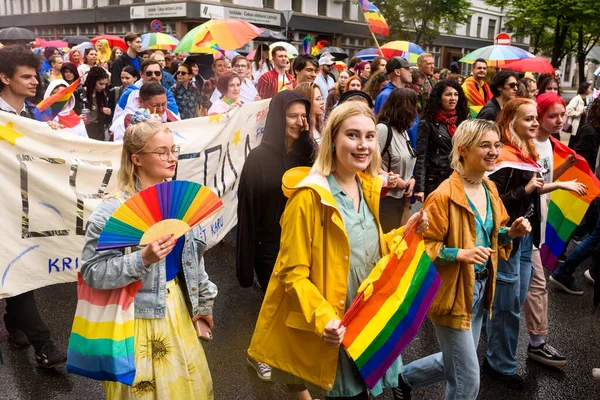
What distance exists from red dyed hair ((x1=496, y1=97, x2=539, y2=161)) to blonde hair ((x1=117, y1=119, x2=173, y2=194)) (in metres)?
2.46

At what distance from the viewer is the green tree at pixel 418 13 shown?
38.7m

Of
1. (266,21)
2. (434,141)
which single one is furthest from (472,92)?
(266,21)

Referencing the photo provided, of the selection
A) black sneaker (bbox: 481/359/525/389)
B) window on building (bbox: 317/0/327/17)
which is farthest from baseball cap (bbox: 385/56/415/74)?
window on building (bbox: 317/0/327/17)

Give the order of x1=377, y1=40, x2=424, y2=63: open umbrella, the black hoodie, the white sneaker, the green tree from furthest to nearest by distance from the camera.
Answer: the green tree, x1=377, y1=40, x2=424, y2=63: open umbrella, the white sneaker, the black hoodie

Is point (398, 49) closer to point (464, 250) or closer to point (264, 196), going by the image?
point (264, 196)

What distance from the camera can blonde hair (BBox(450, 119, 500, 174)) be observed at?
3.37m

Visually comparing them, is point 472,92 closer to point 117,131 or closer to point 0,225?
point 117,131

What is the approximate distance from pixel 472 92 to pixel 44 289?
6444 millimetres

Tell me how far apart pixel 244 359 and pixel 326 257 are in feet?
6.95

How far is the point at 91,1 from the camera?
44.8 m

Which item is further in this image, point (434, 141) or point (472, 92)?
point (472, 92)

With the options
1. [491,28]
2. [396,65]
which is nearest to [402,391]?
[396,65]

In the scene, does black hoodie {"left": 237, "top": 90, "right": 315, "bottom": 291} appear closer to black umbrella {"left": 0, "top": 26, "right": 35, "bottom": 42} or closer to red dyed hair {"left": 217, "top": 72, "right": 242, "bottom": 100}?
red dyed hair {"left": 217, "top": 72, "right": 242, "bottom": 100}

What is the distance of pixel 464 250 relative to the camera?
10.1 ft
